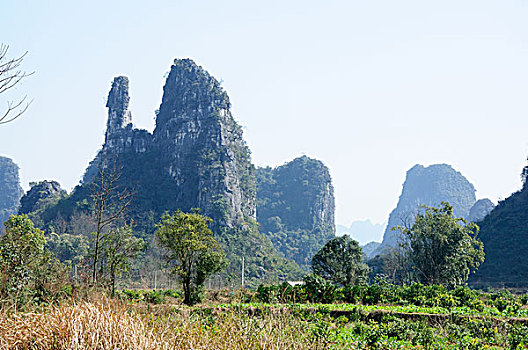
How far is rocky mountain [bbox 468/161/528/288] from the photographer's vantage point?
3052 cm

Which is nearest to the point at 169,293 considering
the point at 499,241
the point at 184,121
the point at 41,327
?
the point at 41,327

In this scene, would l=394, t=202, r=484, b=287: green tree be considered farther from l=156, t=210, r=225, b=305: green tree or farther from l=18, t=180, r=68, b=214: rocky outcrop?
l=18, t=180, r=68, b=214: rocky outcrop

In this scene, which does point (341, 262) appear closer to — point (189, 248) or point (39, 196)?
point (189, 248)

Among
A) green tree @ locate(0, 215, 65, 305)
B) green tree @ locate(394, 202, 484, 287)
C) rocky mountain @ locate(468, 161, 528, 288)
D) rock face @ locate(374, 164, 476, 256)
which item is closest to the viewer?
green tree @ locate(0, 215, 65, 305)

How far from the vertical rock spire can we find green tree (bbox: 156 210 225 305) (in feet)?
187

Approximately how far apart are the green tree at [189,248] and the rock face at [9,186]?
312ft

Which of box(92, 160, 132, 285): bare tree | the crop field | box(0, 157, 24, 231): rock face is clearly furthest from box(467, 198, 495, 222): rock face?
box(0, 157, 24, 231): rock face

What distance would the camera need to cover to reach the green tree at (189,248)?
15023 millimetres

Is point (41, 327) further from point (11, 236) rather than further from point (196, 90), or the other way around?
point (196, 90)

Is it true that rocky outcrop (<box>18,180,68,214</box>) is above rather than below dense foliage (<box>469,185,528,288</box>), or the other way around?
above

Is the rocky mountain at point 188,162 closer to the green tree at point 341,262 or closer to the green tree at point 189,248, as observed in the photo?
the green tree at point 341,262

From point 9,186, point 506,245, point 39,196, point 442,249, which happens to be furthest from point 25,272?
point 9,186

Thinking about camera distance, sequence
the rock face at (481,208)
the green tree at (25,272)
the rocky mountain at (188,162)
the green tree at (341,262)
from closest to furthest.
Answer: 1. the green tree at (25,272)
2. the green tree at (341,262)
3. the rocky mountain at (188,162)
4. the rock face at (481,208)

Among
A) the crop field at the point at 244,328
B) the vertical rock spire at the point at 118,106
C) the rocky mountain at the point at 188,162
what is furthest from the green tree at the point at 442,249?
the vertical rock spire at the point at 118,106
